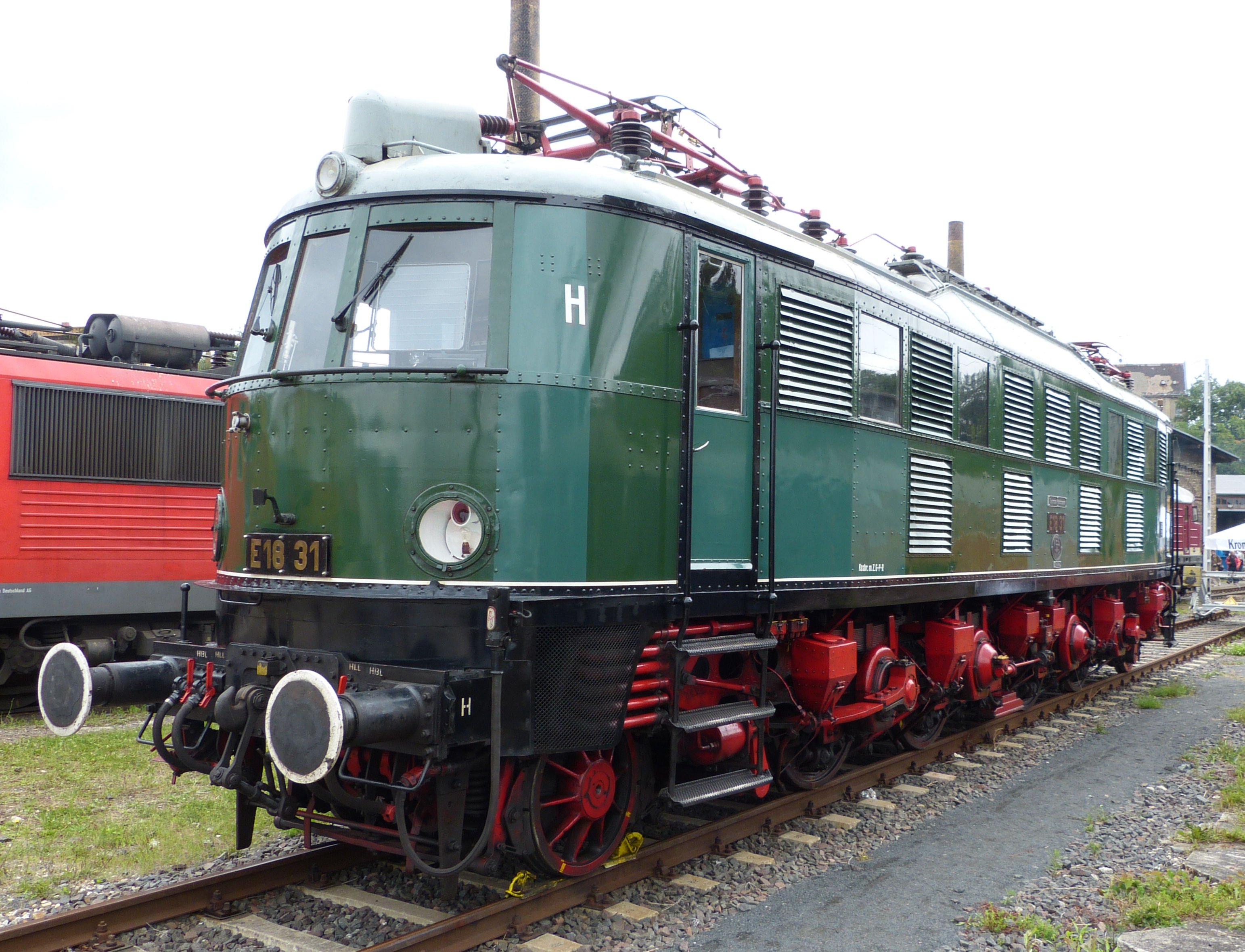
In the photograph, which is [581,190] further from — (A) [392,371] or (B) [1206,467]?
(B) [1206,467]

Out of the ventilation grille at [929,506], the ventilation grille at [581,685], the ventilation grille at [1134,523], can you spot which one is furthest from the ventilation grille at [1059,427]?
the ventilation grille at [581,685]

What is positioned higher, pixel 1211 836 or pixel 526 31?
pixel 526 31

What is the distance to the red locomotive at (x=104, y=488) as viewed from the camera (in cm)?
994

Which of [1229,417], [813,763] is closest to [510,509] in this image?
[813,763]

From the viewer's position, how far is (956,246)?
24047 millimetres

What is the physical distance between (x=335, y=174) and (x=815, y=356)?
10.3 ft

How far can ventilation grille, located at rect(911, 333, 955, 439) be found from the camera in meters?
7.95

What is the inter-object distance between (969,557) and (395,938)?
589 centimetres

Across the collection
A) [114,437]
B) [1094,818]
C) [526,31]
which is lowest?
[1094,818]

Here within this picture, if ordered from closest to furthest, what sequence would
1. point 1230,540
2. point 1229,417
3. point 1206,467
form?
point 1206,467, point 1230,540, point 1229,417

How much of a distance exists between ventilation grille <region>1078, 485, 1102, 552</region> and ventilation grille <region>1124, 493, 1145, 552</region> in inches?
43.0

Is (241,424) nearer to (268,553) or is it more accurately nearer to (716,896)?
(268,553)

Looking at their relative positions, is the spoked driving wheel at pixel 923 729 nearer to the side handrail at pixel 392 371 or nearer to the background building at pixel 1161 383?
the side handrail at pixel 392 371

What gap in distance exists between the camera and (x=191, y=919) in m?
4.93
